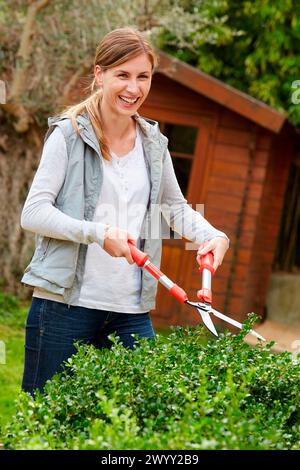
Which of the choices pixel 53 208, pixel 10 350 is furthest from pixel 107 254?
pixel 10 350

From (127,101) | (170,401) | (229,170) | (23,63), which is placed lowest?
(170,401)

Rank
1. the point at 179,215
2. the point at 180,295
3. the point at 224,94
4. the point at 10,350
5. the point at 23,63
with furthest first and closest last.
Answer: the point at 224,94 → the point at 23,63 → the point at 10,350 → the point at 179,215 → the point at 180,295

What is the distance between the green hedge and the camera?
216 cm

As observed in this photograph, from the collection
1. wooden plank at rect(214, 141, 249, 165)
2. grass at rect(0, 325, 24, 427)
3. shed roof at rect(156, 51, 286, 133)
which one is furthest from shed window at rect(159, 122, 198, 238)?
grass at rect(0, 325, 24, 427)

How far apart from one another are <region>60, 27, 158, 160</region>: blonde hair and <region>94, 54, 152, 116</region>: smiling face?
0.02 metres

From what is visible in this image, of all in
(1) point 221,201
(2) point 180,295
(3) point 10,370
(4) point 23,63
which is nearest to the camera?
(2) point 180,295

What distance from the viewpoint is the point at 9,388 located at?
629cm

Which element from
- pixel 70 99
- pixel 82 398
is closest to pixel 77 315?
pixel 82 398

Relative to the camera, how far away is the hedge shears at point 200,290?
282 cm

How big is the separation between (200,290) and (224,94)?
7337 millimetres

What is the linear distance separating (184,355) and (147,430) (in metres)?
0.75

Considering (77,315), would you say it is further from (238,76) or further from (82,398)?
(238,76)

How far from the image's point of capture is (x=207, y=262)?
10.2 feet

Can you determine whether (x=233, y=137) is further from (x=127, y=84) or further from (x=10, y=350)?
(x=127, y=84)
